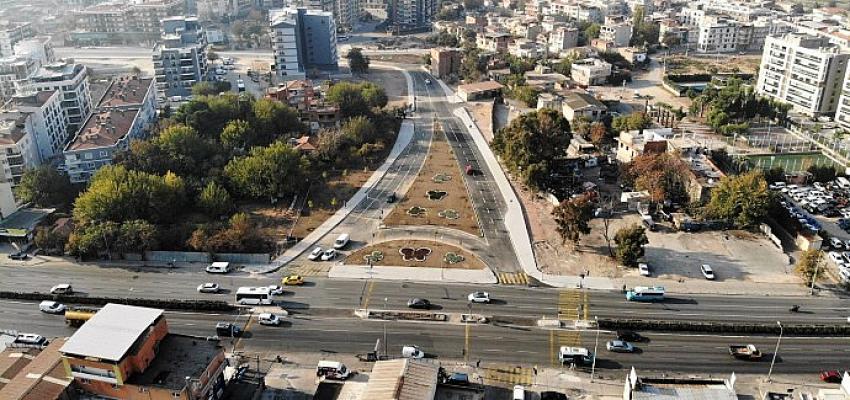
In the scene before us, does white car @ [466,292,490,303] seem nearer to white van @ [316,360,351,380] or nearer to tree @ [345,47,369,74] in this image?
white van @ [316,360,351,380]

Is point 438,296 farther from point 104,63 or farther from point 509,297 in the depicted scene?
point 104,63

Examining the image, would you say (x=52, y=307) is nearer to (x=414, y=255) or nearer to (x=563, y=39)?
(x=414, y=255)

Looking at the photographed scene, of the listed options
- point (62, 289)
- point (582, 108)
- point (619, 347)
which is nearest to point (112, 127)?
point (62, 289)

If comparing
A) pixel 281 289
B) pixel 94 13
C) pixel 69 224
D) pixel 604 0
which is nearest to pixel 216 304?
pixel 281 289

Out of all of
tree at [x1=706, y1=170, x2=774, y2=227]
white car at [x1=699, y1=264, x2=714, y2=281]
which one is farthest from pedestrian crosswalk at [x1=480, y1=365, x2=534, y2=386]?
tree at [x1=706, y1=170, x2=774, y2=227]

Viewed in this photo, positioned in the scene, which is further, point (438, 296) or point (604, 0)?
point (604, 0)

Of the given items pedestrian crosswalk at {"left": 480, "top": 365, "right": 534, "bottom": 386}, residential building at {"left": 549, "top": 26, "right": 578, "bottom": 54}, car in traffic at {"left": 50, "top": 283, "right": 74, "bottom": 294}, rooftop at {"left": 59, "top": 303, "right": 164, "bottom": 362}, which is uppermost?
residential building at {"left": 549, "top": 26, "right": 578, "bottom": 54}
